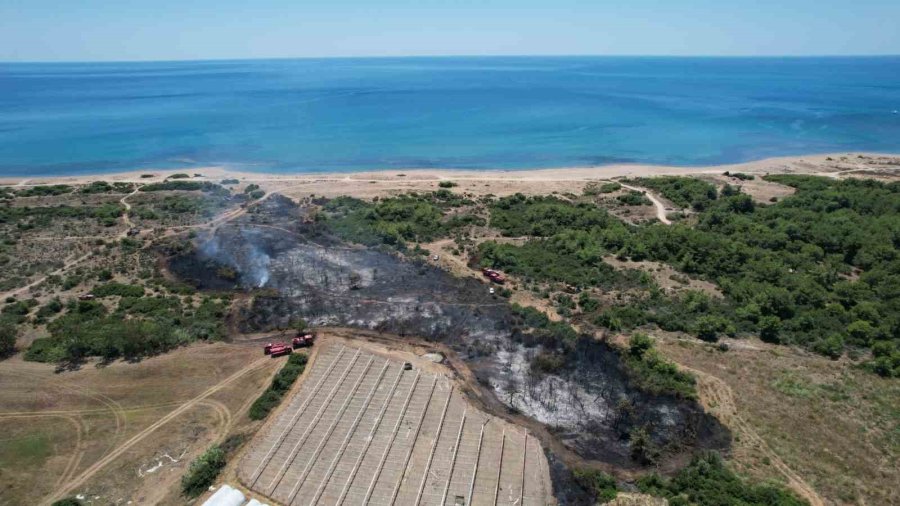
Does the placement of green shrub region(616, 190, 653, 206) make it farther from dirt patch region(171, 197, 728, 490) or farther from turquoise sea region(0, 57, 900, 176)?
dirt patch region(171, 197, 728, 490)

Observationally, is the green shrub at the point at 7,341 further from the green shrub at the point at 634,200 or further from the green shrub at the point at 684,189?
the green shrub at the point at 684,189

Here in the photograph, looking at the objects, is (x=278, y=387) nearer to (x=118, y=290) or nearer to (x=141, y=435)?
(x=141, y=435)

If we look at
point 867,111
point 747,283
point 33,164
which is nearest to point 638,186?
point 747,283

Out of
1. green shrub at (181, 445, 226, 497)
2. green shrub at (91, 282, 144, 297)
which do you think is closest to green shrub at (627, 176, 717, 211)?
green shrub at (181, 445, 226, 497)

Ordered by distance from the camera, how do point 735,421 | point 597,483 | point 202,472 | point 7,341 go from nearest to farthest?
point 202,472, point 597,483, point 735,421, point 7,341

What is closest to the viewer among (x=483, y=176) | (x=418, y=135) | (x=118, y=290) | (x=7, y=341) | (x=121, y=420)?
(x=121, y=420)

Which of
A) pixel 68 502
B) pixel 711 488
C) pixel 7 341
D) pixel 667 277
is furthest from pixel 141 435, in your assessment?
pixel 667 277
